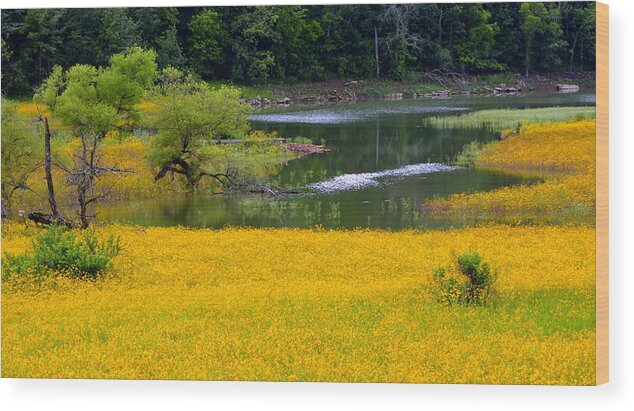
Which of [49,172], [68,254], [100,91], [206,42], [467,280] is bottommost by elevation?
[467,280]

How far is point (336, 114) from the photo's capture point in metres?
16.1

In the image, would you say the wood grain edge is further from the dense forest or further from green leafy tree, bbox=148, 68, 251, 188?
green leafy tree, bbox=148, 68, 251, 188

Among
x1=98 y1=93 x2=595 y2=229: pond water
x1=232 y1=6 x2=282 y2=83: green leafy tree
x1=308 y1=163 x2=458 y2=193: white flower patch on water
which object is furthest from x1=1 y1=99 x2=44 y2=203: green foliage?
x1=308 y1=163 x2=458 y2=193: white flower patch on water

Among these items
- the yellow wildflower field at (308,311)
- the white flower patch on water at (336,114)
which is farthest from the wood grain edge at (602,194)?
the white flower patch on water at (336,114)

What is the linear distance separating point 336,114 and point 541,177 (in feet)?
9.78

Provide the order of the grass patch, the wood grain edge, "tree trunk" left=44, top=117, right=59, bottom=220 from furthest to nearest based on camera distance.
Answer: "tree trunk" left=44, top=117, right=59, bottom=220 → the grass patch → the wood grain edge

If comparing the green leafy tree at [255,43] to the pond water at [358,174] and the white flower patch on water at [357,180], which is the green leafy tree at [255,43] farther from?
the white flower patch on water at [357,180]

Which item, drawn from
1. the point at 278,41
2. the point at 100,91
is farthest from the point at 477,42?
the point at 100,91

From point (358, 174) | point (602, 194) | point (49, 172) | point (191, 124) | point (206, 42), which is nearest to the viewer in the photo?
point (602, 194)

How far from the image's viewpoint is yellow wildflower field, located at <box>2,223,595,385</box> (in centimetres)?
1356

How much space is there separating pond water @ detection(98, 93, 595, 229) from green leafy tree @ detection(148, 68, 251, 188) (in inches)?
13.3

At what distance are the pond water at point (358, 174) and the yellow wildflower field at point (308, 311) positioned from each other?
0.20 meters

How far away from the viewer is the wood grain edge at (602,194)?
13320 mm

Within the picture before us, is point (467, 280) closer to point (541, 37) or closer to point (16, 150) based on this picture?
point (541, 37)
